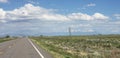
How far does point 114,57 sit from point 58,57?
199 inches

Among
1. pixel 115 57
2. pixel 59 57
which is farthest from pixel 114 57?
pixel 59 57

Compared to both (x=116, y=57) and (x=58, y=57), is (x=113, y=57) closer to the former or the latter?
(x=116, y=57)

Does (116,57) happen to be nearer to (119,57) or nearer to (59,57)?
(119,57)

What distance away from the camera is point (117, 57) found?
18031 millimetres

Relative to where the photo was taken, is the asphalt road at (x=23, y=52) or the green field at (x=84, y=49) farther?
the green field at (x=84, y=49)

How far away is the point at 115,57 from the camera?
18125mm

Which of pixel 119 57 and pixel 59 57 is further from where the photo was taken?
pixel 59 57

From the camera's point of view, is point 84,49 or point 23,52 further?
point 84,49

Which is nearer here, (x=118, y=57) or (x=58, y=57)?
(x=118, y=57)

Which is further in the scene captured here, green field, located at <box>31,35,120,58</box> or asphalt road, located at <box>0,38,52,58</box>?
green field, located at <box>31,35,120,58</box>

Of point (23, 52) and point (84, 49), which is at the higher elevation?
point (23, 52)

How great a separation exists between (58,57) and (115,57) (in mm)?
5116

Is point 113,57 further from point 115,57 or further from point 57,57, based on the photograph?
point 57,57

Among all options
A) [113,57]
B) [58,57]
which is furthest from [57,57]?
[113,57]
